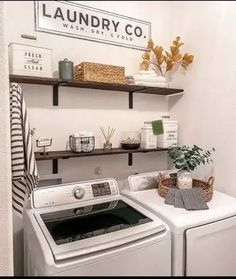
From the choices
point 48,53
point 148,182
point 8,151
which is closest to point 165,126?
point 148,182

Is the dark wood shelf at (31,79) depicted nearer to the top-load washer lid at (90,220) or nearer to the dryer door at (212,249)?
the top-load washer lid at (90,220)

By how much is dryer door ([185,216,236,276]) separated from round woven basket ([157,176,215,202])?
0.21m

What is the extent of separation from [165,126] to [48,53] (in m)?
1.10

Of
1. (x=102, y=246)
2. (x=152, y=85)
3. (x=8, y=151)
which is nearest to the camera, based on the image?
(x=8, y=151)

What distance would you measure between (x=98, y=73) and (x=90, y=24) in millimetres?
468

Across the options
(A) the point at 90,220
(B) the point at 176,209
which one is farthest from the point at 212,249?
(A) the point at 90,220

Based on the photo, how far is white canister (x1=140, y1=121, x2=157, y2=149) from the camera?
192 centimetres

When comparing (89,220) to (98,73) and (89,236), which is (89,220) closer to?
(89,236)

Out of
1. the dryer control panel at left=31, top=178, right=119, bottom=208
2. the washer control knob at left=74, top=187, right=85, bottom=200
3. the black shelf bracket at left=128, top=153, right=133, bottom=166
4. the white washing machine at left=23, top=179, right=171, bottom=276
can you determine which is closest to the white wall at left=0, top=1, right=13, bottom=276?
the white washing machine at left=23, top=179, right=171, bottom=276

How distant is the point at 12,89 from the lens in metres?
1.21

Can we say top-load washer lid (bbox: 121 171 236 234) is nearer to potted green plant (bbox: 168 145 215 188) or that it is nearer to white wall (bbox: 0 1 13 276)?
potted green plant (bbox: 168 145 215 188)

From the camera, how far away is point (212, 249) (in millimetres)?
1310

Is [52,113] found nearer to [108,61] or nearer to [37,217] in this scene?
[108,61]

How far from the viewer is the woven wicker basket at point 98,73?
1.62 metres
